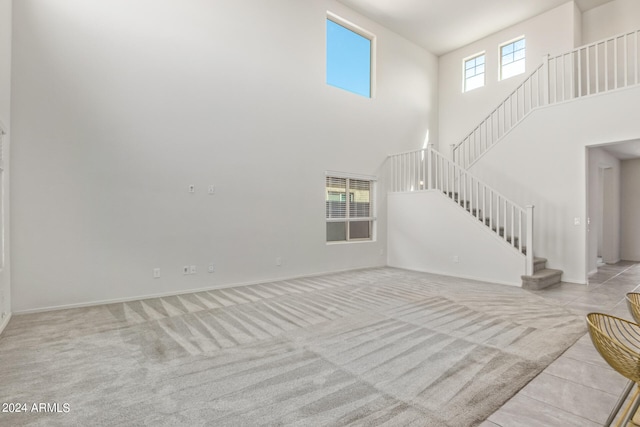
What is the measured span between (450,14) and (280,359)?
8389 mm

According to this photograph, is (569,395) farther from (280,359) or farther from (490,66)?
(490,66)

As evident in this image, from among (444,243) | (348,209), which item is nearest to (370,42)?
(348,209)

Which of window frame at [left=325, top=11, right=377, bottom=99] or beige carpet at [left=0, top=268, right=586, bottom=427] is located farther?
window frame at [left=325, top=11, right=377, bottom=99]

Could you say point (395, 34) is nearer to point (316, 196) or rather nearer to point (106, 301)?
point (316, 196)

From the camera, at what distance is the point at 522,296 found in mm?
4832

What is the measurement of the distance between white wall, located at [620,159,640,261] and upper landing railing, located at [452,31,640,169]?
2.33 metres

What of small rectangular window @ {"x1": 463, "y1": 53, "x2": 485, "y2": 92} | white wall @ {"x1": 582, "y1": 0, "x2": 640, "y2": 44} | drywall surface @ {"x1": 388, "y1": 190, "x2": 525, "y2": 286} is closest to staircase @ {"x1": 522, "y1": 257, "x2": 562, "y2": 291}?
drywall surface @ {"x1": 388, "y1": 190, "x2": 525, "y2": 286}

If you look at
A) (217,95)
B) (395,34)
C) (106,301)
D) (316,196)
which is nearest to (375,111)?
(395,34)

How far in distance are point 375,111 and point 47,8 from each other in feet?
20.2

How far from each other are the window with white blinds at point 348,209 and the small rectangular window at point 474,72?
441 centimetres

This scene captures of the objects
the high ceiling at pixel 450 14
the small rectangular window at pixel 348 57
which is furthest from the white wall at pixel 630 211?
the small rectangular window at pixel 348 57

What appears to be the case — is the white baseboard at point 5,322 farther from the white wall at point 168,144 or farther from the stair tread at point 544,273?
the stair tread at point 544,273

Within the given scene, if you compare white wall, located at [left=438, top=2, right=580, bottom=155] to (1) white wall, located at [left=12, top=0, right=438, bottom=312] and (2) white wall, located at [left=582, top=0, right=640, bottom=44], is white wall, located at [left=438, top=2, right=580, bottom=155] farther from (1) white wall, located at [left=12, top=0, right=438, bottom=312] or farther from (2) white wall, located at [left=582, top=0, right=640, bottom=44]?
(1) white wall, located at [left=12, top=0, right=438, bottom=312]

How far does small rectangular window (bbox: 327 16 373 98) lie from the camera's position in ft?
23.1
